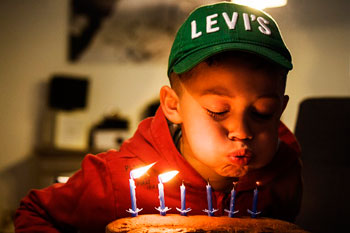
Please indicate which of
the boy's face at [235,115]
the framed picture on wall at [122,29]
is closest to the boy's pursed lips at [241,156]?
the boy's face at [235,115]

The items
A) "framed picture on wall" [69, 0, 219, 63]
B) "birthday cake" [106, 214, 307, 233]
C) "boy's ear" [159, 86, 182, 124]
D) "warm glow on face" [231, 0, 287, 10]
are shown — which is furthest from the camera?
"framed picture on wall" [69, 0, 219, 63]

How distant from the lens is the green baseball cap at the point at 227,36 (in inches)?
30.2

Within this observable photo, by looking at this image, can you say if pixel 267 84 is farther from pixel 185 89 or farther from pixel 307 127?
pixel 307 127

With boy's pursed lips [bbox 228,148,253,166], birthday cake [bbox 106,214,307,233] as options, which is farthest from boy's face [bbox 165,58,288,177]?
birthday cake [bbox 106,214,307,233]

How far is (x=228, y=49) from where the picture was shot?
2.47ft

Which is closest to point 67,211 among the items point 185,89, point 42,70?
point 185,89

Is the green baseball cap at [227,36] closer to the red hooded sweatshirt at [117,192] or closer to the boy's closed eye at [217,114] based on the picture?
the boy's closed eye at [217,114]

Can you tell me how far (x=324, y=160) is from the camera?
1.56 m

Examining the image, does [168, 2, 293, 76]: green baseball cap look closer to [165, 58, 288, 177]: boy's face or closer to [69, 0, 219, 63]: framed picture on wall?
[165, 58, 288, 177]: boy's face

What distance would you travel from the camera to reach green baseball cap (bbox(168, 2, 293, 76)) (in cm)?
77

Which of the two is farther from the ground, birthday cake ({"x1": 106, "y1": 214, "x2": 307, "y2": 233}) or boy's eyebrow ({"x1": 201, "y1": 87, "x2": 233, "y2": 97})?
boy's eyebrow ({"x1": 201, "y1": 87, "x2": 233, "y2": 97})

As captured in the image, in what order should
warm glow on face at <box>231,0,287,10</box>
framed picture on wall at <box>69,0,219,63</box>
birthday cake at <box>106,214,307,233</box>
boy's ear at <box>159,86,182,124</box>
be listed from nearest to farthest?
birthday cake at <box>106,214,307,233</box> < boy's ear at <box>159,86,182,124</box> < warm glow on face at <box>231,0,287,10</box> < framed picture on wall at <box>69,0,219,63</box>

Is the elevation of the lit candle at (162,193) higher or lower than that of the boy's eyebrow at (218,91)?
lower

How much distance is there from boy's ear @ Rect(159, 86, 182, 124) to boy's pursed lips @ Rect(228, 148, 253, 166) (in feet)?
0.64
